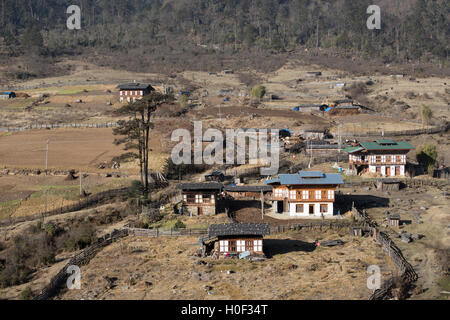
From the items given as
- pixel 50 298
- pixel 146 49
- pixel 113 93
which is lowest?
pixel 50 298

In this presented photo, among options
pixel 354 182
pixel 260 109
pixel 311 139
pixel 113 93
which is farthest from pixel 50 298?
pixel 113 93

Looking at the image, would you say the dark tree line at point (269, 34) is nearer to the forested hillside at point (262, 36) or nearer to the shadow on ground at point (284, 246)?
the forested hillside at point (262, 36)

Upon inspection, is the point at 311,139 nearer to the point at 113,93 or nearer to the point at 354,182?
the point at 354,182

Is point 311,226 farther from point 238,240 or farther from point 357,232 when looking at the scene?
point 238,240

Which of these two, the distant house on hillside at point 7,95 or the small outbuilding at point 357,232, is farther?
the distant house on hillside at point 7,95

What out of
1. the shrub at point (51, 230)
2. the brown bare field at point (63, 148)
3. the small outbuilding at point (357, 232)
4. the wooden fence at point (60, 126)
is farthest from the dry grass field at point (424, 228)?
the wooden fence at point (60, 126)

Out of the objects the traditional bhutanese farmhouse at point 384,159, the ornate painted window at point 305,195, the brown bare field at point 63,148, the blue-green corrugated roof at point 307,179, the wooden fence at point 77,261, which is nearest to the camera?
the wooden fence at point 77,261

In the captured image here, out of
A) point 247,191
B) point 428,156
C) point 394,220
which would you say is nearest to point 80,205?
point 247,191
